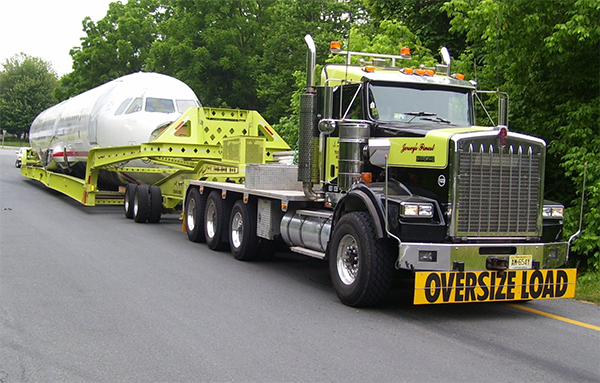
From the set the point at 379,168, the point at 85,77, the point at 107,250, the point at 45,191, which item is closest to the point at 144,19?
the point at 85,77

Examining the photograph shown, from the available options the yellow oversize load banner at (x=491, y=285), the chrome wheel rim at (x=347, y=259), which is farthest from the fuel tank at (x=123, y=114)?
the yellow oversize load banner at (x=491, y=285)

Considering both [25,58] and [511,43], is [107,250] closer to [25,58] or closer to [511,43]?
[511,43]

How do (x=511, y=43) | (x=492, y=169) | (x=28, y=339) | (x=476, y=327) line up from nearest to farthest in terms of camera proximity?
(x=28, y=339)
(x=476, y=327)
(x=492, y=169)
(x=511, y=43)

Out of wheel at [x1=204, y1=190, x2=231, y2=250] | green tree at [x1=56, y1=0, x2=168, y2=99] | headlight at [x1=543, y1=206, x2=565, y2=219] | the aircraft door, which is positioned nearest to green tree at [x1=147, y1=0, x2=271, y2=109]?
green tree at [x1=56, y1=0, x2=168, y2=99]

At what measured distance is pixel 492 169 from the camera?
7746mm

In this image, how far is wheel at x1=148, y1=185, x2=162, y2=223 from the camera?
16.9m

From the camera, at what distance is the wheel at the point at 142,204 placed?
16859 millimetres

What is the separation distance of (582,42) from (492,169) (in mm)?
4023

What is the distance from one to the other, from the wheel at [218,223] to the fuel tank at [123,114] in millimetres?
6630

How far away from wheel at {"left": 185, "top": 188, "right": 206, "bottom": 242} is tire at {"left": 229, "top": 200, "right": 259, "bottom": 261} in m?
1.60

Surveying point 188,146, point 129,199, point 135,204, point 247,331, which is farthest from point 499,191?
point 129,199

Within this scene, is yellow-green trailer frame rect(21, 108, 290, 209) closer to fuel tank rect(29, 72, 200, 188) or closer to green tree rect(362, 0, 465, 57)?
fuel tank rect(29, 72, 200, 188)

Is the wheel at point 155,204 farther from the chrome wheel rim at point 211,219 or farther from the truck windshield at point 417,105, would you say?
the truck windshield at point 417,105

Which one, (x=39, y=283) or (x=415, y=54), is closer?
(x=39, y=283)
